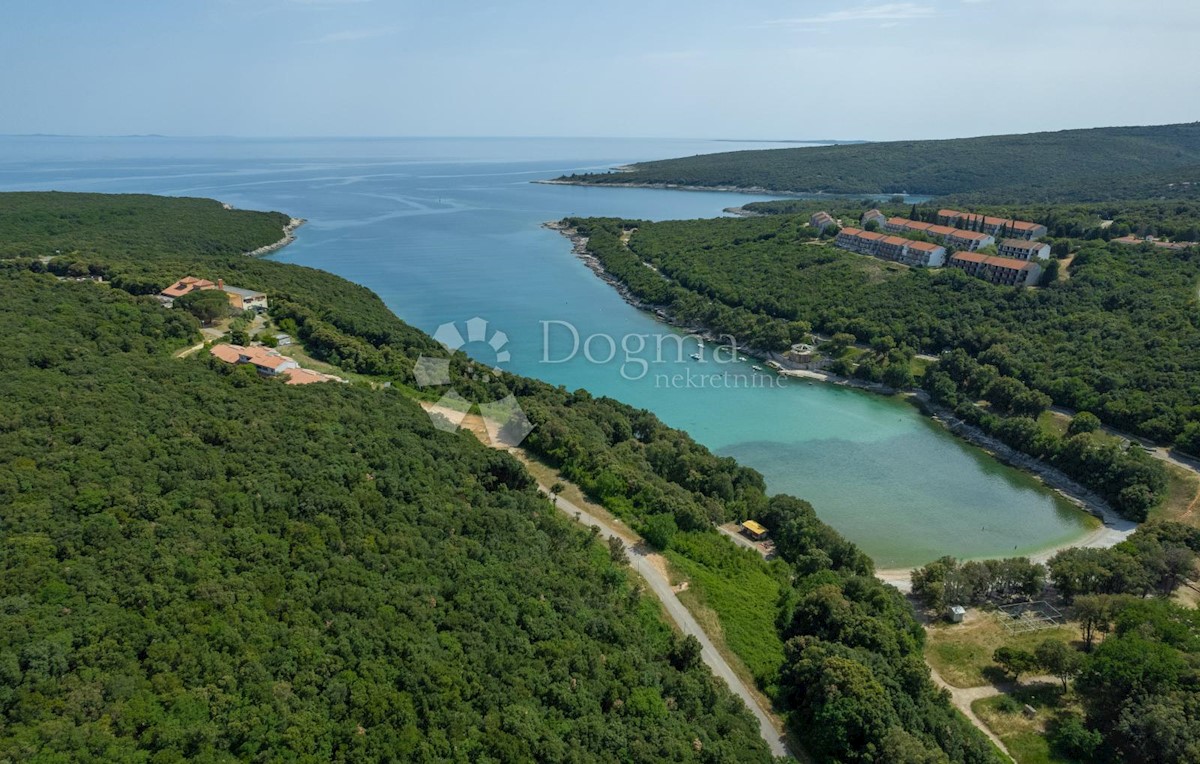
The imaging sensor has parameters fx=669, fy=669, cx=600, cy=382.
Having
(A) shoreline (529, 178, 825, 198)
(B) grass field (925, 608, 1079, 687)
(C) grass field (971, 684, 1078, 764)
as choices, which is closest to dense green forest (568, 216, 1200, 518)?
(B) grass field (925, 608, 1079, 687)

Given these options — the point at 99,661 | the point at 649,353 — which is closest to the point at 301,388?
the point at 99,661

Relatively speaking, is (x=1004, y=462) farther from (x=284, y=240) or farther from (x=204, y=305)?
(x=284, y=240)

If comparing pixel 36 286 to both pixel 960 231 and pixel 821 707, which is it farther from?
pixel 960 231

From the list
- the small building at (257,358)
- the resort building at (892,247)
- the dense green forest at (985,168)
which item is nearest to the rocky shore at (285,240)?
the small building at (257,358)

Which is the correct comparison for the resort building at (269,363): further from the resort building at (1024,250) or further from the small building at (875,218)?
the small building at (875,218)

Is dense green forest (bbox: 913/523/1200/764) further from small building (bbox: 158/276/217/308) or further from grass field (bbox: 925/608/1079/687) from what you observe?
small building (bbox: 158/276/217/308)
